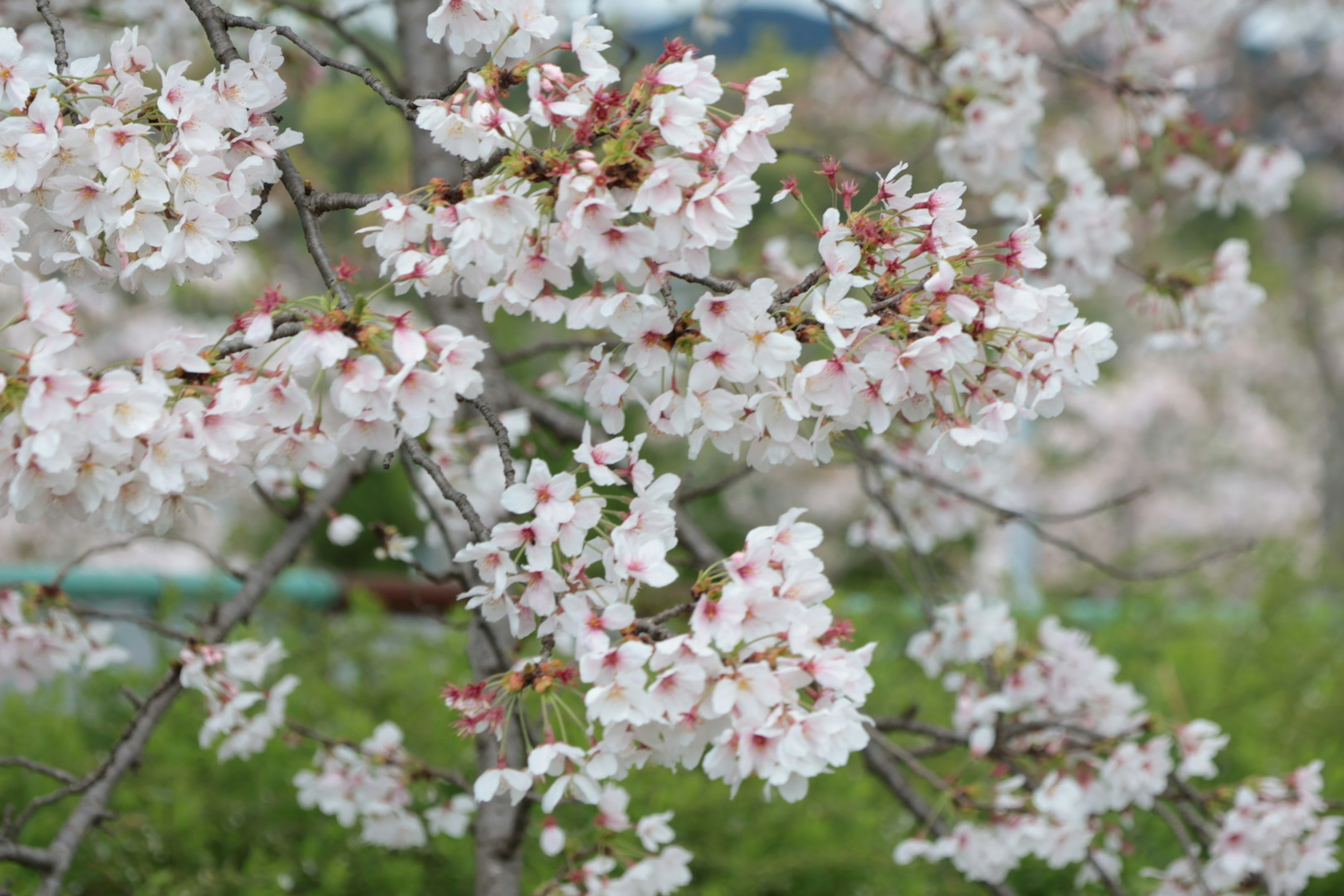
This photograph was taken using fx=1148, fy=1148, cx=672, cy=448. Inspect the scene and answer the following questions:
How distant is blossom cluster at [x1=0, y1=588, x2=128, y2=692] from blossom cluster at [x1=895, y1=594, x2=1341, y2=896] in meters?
1.45

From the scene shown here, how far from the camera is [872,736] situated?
193cm

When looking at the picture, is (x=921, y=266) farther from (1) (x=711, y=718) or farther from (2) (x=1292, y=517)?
(2) (x=1292, y=517)

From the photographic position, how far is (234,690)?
188cm

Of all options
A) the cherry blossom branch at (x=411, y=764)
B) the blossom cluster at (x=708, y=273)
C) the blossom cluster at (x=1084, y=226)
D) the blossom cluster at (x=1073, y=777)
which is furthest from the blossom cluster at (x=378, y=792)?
the blossom cluster at (x=1084, y=226)

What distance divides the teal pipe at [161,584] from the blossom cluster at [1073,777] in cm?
218

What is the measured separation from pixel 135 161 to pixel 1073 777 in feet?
6.03

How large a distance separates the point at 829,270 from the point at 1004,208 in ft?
4.41

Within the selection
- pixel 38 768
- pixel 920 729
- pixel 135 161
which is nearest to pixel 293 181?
pixel 135 161

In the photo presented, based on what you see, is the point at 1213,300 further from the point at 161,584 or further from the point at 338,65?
the point at 161,584

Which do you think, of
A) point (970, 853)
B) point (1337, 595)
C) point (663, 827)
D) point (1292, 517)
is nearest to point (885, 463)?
point (970, 853)

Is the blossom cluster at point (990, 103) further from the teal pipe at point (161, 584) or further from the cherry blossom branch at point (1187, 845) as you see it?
the teal pipe at point (161, 584)

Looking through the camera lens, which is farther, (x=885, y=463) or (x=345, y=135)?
(x=345, y=135)

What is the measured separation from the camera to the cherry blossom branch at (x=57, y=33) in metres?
1.38

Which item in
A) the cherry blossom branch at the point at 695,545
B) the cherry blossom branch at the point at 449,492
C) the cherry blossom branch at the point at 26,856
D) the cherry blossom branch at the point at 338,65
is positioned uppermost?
the cherry blossom branch at the point at 695,545
